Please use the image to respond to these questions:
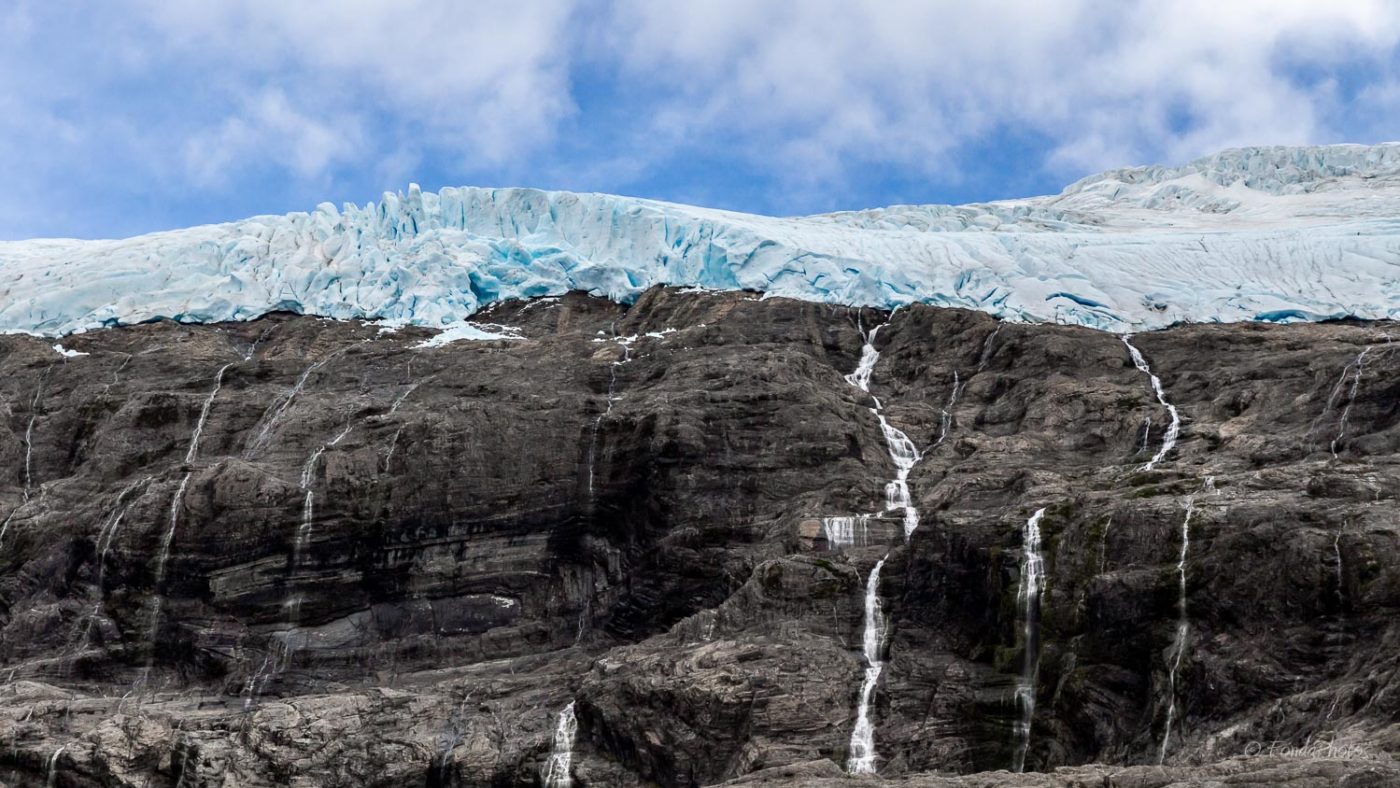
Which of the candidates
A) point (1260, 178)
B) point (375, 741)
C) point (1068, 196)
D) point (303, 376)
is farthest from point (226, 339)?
point (1260, 178)

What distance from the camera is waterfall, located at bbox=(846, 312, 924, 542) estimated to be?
43.8 m

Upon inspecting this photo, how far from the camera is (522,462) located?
4688cm

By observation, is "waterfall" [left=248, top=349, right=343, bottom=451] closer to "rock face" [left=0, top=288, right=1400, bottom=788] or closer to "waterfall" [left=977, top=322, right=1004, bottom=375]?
"rock face" [left=0, top=288, right=1400, bottom=788]

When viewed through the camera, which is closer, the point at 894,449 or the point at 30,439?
the point at 894,449

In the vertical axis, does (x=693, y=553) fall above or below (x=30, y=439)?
below

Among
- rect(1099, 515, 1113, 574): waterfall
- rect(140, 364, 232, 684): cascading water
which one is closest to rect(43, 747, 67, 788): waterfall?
rect(140, 364, 232, 684): cascading water

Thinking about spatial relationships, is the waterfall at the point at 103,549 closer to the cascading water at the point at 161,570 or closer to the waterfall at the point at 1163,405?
the cascading water at the point at 161,570

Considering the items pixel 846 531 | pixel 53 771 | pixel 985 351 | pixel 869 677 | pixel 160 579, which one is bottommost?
pixel 53 771

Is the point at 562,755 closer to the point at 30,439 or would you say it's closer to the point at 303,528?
the point at 303,528

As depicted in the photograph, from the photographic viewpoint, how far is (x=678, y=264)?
6606 cm

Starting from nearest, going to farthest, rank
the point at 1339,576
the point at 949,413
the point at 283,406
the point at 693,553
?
the point at 1339,576 → the point at 693,553 → the point at 949,413 → the point at 283,406

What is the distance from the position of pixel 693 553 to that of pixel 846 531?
179 inches

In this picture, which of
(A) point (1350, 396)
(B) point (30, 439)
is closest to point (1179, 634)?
(A) point (1350, 396)

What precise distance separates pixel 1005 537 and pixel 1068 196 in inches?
2173
